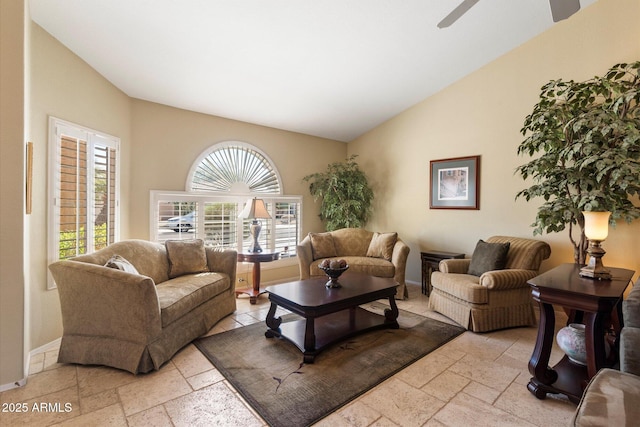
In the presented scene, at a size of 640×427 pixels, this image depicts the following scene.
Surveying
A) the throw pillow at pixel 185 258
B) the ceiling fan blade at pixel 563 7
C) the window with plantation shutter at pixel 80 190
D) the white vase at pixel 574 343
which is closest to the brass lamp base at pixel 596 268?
the white vase at pixel 574 343

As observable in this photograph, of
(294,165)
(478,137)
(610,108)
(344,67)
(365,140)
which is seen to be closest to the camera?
(610,108)

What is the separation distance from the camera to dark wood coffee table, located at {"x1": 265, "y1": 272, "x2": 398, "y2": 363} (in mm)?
2553

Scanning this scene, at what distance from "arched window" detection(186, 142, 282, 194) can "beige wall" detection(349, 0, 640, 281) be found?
1927 mm

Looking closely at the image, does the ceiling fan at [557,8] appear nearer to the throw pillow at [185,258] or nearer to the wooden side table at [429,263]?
the wooden side table at [429,263]

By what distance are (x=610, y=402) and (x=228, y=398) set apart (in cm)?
202

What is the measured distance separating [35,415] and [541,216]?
432 cm

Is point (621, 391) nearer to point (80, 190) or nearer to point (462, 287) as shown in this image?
point (462, 287)

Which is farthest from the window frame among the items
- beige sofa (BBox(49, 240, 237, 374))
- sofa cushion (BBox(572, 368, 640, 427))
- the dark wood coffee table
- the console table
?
sofa cushion (BBox(572, 368, 640, 427))

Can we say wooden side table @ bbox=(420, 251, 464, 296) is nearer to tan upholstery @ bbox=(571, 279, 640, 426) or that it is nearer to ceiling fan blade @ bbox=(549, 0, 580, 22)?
tan upholstery @ bbox=(571, 279, 640, 426)

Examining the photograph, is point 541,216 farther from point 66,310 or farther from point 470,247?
point 66,310

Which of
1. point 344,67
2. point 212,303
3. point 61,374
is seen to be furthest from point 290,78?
point 61,374

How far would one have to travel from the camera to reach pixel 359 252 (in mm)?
4879

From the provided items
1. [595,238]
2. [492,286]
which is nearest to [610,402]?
[595,238]

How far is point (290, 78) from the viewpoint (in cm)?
377
